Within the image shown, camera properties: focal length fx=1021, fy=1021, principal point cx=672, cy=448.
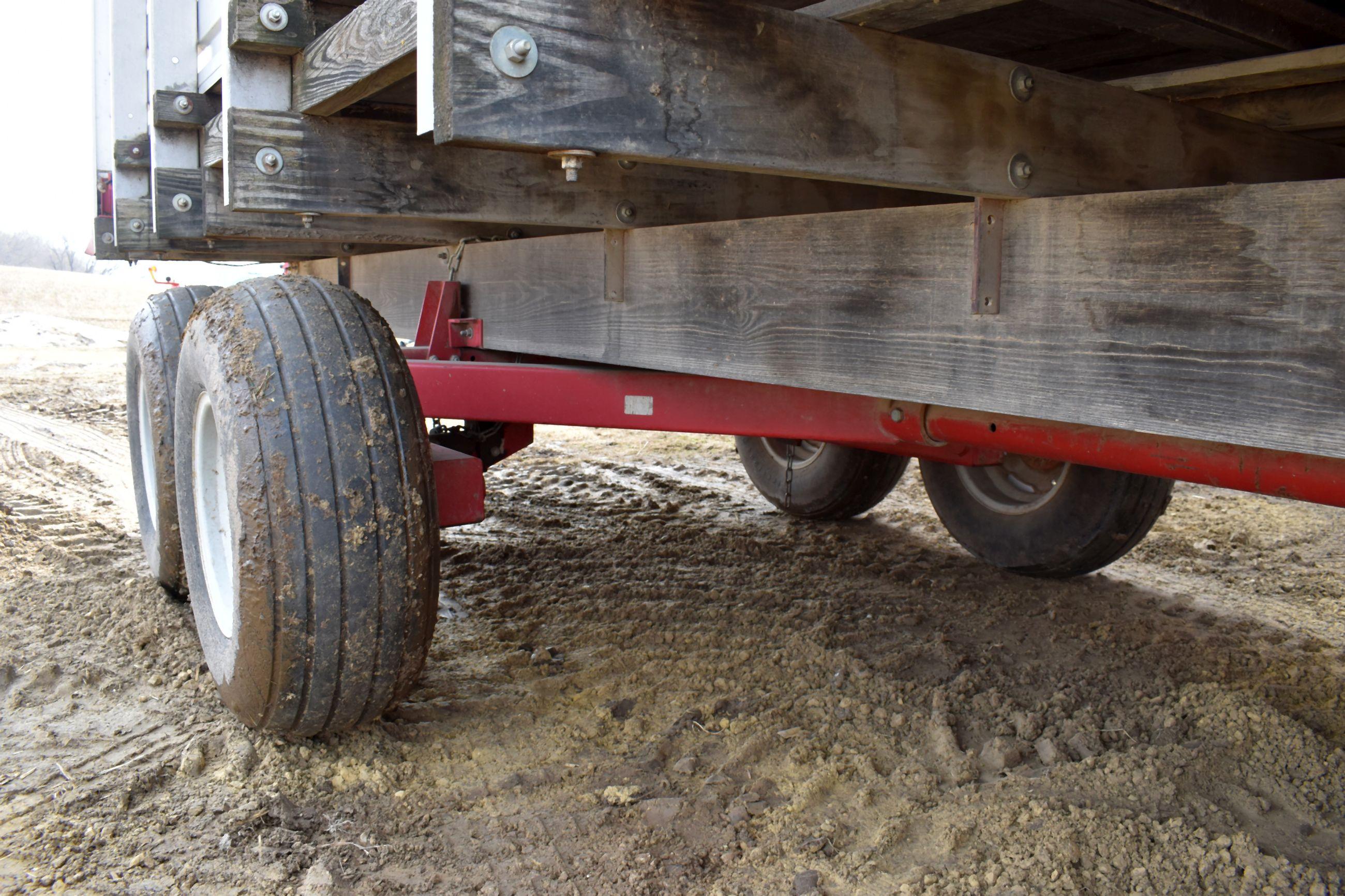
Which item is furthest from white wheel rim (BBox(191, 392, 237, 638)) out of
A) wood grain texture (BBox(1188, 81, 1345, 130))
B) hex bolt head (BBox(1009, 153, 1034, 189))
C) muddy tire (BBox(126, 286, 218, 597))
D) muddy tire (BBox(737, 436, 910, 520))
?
wood grain texture (BBox(1188, 81, 1345, 130))

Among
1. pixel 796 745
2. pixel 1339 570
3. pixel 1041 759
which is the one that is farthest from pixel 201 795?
pixel 1339 570

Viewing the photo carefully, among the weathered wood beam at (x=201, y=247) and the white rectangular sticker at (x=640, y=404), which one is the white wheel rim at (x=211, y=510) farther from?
the weathered wood beam at (x=201, y=247)

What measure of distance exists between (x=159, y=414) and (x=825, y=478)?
2.83m

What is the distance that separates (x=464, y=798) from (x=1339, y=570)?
382cm

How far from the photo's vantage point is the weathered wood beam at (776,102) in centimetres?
141

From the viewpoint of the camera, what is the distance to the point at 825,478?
4781mm

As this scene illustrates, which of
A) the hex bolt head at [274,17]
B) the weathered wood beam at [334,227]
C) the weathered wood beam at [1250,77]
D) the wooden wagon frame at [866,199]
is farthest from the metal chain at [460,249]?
the weathered wood beam at [1250,77]

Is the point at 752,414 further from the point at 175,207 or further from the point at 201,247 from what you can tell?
the point at 201,247

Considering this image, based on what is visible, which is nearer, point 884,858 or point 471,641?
point 884,858

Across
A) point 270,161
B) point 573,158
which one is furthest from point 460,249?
point 573,158

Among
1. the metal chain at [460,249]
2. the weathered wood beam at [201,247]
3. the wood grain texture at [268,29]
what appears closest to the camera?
the wood grain texture at [268,29]

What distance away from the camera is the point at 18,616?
3.31 metres

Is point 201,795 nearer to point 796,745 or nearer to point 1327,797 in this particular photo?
point 796,745

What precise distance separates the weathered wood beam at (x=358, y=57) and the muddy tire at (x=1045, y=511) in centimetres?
273
